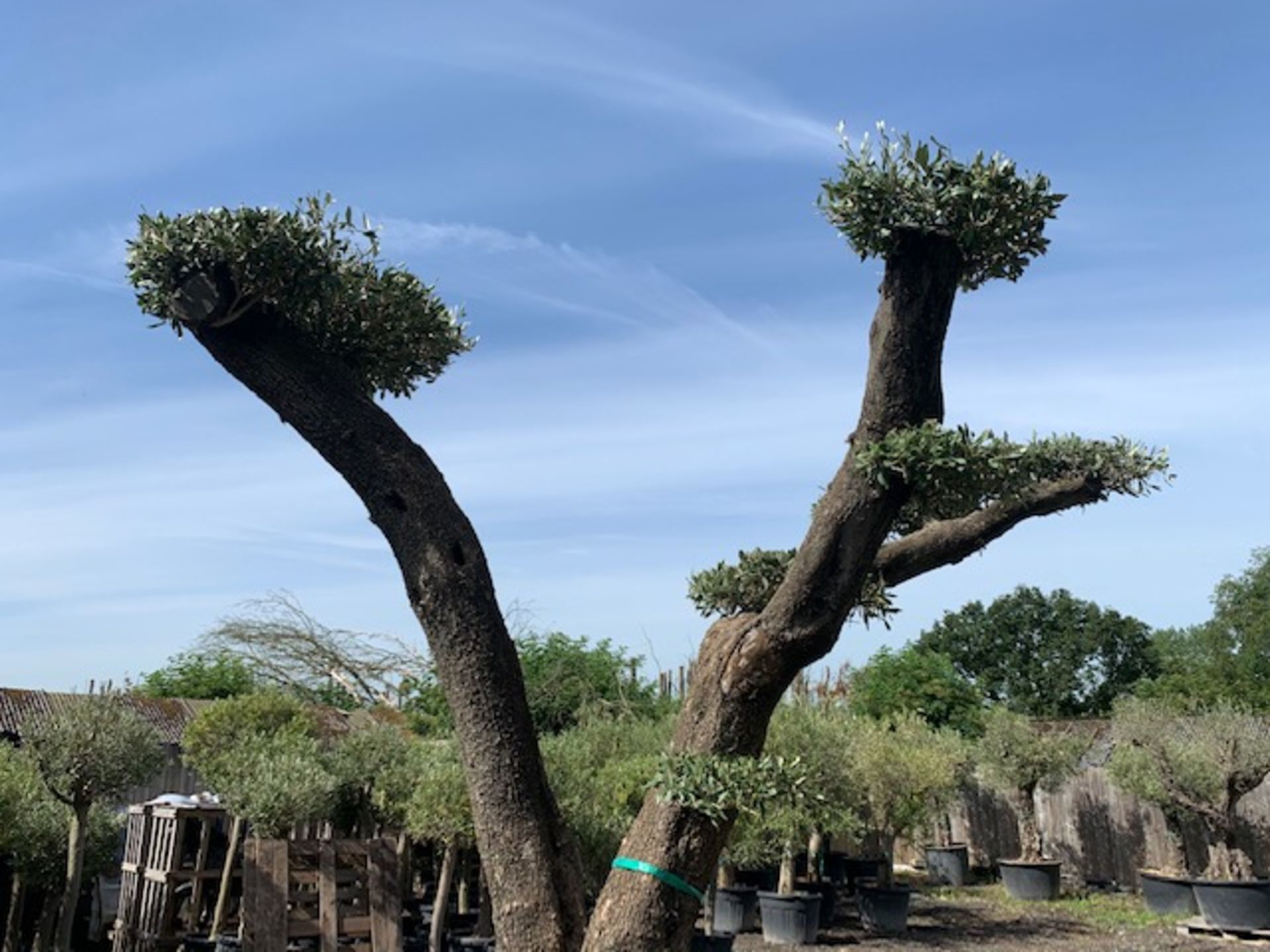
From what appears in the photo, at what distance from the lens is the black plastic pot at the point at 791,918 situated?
12922 mm

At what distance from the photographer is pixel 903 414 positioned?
4.05m

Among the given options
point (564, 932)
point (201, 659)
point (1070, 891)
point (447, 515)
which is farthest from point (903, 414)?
point (201, 659)

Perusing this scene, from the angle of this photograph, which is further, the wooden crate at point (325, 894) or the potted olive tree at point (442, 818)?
the potted olive tree at point (442, 818)

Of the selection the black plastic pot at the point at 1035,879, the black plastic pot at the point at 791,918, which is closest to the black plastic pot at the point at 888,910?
the black plastic pot at the point at 791,918

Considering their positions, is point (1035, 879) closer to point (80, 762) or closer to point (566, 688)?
point (566, 688)

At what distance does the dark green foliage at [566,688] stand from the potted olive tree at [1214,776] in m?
7.93

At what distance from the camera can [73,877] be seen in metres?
9.67

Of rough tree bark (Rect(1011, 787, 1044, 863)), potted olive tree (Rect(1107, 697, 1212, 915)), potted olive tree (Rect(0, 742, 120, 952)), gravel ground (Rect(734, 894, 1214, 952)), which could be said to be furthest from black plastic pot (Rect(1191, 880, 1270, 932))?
potted olive tree (Rect(0, 742, 120, 952))

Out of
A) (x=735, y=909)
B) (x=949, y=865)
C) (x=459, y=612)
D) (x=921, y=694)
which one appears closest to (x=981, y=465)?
(x=459, y=612)

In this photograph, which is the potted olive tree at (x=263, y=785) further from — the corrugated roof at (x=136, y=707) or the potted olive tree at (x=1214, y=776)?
the potted olive tree at (x=1214, y=776)

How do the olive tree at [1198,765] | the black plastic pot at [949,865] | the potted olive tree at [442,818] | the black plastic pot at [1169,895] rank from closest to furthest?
the potted olive tree at [442,818] → the olive tree at [1198,765] → the black plastic pot at [1169,895] → the black plastic pot at [949,865]

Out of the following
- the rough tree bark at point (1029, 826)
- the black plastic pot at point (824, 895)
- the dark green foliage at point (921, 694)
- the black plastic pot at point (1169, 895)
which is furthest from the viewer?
the dark green foliage at point (921, 694)

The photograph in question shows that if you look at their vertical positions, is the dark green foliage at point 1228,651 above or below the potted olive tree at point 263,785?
above

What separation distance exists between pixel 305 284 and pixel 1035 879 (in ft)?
52.8
